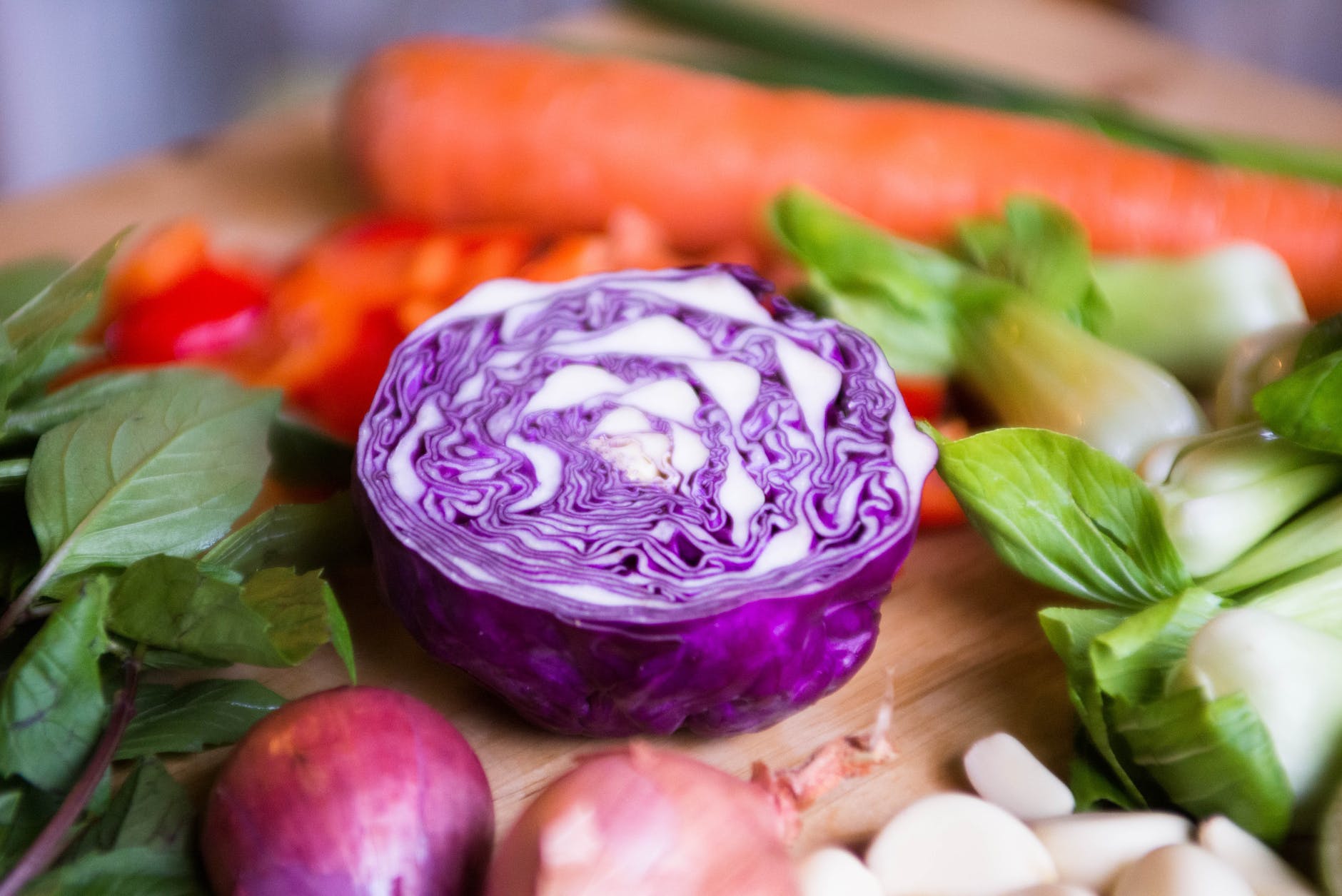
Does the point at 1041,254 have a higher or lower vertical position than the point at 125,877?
higher

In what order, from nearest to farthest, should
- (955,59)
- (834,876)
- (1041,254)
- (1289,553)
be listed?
(834,876) → (1289,553) → (1041,254) → (955,59)

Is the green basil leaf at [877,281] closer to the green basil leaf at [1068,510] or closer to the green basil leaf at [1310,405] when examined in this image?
the green basil leaf at [1068,510]

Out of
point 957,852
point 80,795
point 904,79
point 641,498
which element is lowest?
point 957,852

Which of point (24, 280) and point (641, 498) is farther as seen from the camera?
point (24, 280)

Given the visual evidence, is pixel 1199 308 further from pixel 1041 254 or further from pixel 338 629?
pixel 338 629

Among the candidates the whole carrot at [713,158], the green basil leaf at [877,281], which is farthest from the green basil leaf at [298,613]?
the whole carrot at [713,158]

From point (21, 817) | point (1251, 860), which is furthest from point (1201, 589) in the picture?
point (21, 817)

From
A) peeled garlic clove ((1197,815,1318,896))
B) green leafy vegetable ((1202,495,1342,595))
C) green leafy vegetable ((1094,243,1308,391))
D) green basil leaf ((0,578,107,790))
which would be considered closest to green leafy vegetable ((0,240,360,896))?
green basil leaf ((0,578,107,790))
